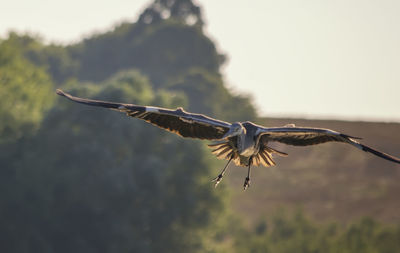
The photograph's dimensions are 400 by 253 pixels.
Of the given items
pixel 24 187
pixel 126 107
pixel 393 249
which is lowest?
pixel 393 249

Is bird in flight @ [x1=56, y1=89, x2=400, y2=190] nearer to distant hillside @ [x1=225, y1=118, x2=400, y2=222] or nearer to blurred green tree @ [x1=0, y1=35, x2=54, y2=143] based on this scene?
blurred green tree @ [x1=0, y1=35, x2=54, y2=143]

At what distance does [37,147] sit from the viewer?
58.0 meters

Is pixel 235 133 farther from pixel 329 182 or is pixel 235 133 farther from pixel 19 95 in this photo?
pixel 329 182

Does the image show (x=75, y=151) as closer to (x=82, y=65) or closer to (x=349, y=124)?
(x=82, y=65)

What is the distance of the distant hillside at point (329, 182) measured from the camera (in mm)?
86062

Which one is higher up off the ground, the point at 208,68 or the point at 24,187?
the point at 208,68

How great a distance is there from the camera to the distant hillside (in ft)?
282

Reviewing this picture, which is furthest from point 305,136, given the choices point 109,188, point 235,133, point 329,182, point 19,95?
point 329,182

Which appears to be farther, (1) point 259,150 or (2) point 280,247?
(2) point 280,247

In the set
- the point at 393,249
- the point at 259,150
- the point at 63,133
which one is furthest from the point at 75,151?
the point at 259,150

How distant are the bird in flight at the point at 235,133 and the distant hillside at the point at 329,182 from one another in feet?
202

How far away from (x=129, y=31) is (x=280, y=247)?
172 ft

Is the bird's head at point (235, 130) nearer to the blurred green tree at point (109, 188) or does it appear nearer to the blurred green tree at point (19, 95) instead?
the blurred green tree at point (109, 188)

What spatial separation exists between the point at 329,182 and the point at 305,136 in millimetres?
75701
